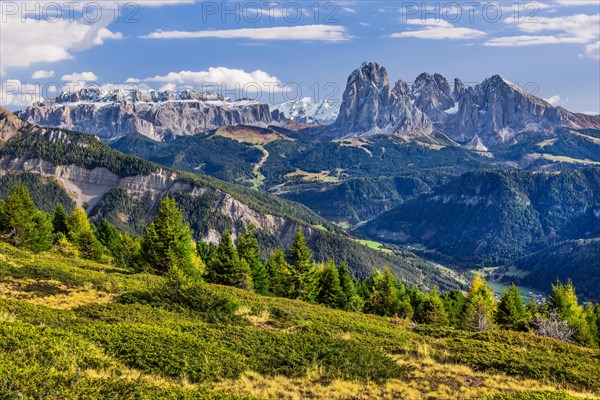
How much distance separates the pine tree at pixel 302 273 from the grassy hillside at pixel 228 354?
3444 centimetres

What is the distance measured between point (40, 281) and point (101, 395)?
24.9 m

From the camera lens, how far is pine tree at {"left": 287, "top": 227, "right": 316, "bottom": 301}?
71438mm

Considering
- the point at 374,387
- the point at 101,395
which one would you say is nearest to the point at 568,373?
the point at 374,387

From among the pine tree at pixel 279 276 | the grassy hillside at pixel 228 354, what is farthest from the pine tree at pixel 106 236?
the grassy hillside at pixel 228 354

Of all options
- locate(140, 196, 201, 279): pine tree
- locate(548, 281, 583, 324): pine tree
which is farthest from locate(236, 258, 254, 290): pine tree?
locate(548, 281, 583, 324): pine tree

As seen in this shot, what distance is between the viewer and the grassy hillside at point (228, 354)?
1725 centimetres

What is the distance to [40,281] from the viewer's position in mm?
35562

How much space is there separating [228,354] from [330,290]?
55.1m

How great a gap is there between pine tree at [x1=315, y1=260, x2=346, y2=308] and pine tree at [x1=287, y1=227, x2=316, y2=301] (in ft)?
10.3

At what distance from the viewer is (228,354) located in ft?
75.6

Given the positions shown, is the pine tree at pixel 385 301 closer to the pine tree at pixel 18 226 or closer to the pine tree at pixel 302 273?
the pine tree at pixel 302 273

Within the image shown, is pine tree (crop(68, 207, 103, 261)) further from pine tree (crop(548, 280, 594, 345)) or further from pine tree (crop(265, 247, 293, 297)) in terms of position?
pine tree (crop(548, 280, 594, 345))

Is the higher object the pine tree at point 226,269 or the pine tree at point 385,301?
the pine tree at point 226,269

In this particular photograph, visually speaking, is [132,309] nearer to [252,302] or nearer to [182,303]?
[182,303]
